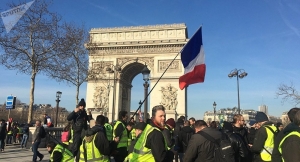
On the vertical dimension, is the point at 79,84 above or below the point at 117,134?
above

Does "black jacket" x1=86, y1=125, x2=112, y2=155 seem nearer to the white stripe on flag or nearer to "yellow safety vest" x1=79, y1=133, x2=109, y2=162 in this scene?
"yellow safety vest" x1=79, y1=133, x2=109, y2=162

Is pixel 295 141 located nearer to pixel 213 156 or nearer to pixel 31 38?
pixel 213 156

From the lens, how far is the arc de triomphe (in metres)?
27.7

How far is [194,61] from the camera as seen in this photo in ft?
24.3

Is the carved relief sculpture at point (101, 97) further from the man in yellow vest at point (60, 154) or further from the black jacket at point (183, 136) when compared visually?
the man in yellow vest at point (60, 154)

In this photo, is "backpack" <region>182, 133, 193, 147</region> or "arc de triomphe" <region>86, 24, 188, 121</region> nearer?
"backpack" <region>182, 133, 193, 147</region>

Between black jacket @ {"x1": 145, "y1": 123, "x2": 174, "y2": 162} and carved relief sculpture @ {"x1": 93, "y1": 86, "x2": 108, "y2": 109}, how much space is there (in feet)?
85.2

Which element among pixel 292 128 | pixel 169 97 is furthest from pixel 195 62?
pixel 169 97

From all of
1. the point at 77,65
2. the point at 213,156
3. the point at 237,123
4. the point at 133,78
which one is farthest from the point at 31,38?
the point at 133,78

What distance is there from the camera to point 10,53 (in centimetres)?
1290

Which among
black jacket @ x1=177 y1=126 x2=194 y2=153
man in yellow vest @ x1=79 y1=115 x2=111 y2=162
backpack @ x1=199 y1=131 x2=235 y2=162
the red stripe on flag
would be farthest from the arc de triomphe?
backpack @ x1=199 y1=131 x2=235 y2=162

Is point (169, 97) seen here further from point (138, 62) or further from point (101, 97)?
point (101, 97)

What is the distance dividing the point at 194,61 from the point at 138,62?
72.9 ft

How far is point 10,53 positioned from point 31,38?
1.41 metres
